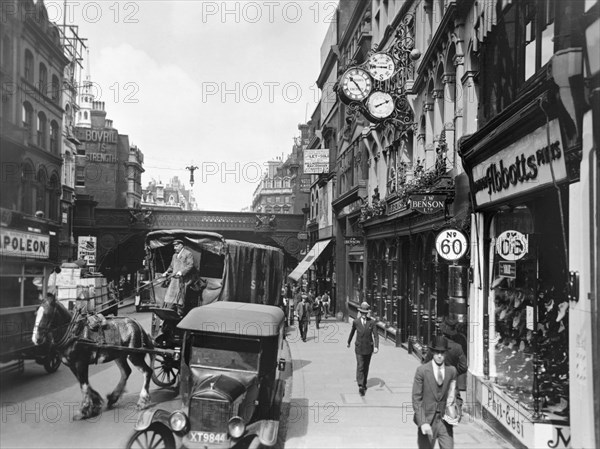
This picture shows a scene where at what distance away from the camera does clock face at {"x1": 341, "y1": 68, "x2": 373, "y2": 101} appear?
18812mm

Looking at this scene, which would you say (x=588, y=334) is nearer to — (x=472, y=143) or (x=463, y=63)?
(x=472, y=143)

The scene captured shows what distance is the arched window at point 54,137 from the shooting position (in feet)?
32.1

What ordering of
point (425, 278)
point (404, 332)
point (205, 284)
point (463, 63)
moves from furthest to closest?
1. point (404, 332)
2. point (425, 278)
3. point (205, 284)
4. point (463, 63)

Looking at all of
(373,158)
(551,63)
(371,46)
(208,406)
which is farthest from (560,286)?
(371,46)

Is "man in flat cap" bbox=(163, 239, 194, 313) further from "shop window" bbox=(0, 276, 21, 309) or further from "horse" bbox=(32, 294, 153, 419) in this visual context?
"shop window" bbox=(0, 276, 21, 309)

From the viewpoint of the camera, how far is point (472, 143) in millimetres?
11445

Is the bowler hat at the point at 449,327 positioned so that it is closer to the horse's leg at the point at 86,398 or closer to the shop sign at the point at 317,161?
the horse's leg at the point at 86,398

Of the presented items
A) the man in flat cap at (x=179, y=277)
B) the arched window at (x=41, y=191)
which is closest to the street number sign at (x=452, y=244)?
the man in flat cap at (x=179, y=277)

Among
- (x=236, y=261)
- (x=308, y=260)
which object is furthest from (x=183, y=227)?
(x=236, y=261)

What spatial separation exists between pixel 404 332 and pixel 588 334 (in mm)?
13653

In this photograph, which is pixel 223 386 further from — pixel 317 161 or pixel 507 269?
pixel 317 161

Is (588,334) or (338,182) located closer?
(588,334)

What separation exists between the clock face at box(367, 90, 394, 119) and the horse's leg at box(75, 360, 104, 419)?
12.5 m

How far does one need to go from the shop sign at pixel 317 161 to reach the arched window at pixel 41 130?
94.5ft
